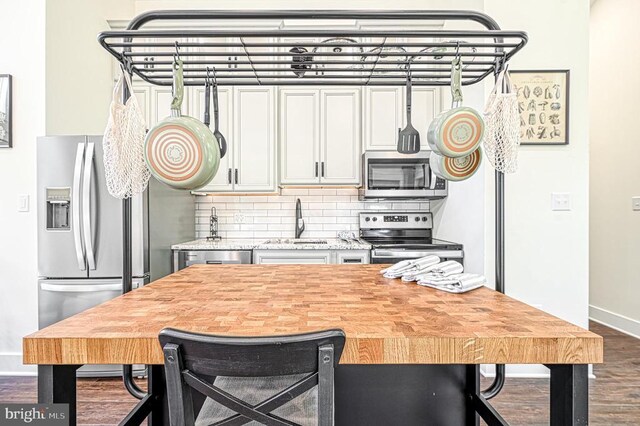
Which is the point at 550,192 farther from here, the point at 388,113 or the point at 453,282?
the point at 453,282

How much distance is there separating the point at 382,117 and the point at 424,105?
0.39 meters

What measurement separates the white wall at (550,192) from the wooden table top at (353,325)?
1.62 m

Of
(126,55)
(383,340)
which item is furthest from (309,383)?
(126,55)

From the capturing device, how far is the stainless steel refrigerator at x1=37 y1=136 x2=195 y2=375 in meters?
2.54

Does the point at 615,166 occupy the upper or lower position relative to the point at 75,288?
upper

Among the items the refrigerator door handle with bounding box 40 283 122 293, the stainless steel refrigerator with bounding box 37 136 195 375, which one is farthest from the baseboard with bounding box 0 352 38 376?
the refrigerator door handle with bounding box 40 283 122 293

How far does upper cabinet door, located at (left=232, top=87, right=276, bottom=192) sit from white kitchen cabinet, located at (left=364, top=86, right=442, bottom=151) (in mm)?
A: 858

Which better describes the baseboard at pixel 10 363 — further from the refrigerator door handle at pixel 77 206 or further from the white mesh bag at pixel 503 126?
the white mesh bag at pixel 503 126

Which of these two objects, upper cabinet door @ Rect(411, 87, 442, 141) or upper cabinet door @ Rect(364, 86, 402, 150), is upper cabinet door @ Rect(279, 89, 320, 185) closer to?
upper cabinet door @ Rect(364, 86, 402, 150)

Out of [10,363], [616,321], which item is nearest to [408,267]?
[10,363]

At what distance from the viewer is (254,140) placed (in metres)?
3.42

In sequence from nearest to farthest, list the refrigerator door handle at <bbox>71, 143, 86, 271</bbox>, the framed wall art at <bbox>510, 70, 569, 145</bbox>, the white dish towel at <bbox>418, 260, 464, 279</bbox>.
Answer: the white dish towel at <bbox>418, 260, 464, 279</bbox> → the refrigerator door handle at <bbox>71, 143, 86, 271</bbox> → the framed wall art at <bbox>510, 70, 569, 145</bbox>

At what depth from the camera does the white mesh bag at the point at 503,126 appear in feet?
4.39

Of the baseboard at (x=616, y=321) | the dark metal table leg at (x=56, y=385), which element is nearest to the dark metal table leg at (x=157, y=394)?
the dark metal table leg at (x=56, y=385)
